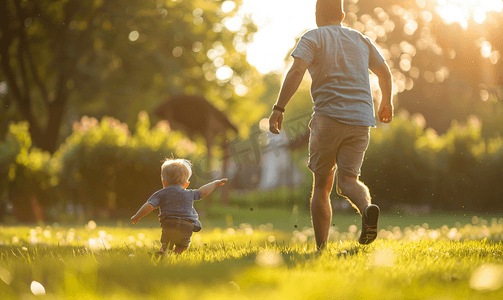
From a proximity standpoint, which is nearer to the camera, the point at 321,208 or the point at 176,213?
the point at 176,213

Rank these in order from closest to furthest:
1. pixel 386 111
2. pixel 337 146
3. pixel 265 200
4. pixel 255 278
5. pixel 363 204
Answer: pixel 255 278
pixel 363 204
pixel 337 146
pixel 386 111
pixel 265 200

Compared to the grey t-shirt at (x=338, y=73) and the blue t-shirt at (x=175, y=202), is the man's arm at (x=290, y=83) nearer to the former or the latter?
the grey t-shirt at (x=338, y=73)

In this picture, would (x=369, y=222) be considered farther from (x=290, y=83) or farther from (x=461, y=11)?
(x=461, y=11)

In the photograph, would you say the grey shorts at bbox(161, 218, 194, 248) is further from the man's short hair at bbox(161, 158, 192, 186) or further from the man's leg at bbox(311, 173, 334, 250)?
the man's leg at bbox(311, 173, 334, 250)

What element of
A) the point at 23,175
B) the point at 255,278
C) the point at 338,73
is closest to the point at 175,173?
the point at 338,73

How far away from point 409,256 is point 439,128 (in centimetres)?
3452

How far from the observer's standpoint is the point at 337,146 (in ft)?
13.0

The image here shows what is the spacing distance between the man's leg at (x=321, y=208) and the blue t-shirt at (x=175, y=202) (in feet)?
3.25

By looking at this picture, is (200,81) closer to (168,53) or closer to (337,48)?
(168,53)

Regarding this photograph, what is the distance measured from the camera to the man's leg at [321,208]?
4035mm

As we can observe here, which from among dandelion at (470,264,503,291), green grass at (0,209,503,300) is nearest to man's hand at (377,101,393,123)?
green grass at (0,209,503,300)

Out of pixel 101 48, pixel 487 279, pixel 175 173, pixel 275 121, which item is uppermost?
pixel 101 48

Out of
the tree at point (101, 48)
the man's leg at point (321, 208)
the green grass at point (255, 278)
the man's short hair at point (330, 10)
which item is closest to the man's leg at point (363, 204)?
the man's leg at point (321, 208)

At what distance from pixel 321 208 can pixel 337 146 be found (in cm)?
53
